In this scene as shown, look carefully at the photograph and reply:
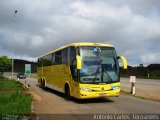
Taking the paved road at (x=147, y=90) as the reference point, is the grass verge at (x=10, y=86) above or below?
above

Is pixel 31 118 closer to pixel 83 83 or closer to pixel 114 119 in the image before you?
pixel 114 119

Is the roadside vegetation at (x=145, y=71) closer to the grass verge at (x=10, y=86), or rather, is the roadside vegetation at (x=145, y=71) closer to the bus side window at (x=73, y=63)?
the grass verge at (x=10, y=86)

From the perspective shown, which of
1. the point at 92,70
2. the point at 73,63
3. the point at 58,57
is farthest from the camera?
→ the point at 58,57

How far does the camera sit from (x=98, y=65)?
827 inches

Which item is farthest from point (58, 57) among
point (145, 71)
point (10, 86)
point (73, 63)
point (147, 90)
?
point (145, 71)

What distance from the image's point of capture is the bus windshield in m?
20.8

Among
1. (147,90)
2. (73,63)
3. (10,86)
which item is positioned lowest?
(147,90)

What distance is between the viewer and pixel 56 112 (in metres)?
16.9

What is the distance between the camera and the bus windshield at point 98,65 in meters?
20.8

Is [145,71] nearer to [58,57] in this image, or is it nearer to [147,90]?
[147,90]

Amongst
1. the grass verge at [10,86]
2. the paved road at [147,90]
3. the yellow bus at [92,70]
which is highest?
the yellow bus at [92,70]

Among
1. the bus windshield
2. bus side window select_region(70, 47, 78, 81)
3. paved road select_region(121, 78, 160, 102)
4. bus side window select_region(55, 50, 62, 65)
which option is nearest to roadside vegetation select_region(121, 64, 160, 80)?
paved road select_region(121, 78, 160, 102)

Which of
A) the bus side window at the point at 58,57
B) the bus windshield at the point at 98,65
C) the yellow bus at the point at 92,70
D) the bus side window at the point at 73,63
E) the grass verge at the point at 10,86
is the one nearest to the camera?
the yellow bus at the point at 92,70

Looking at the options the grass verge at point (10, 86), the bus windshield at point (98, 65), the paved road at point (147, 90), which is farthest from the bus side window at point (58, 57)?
the paved road at point (147, 90)
